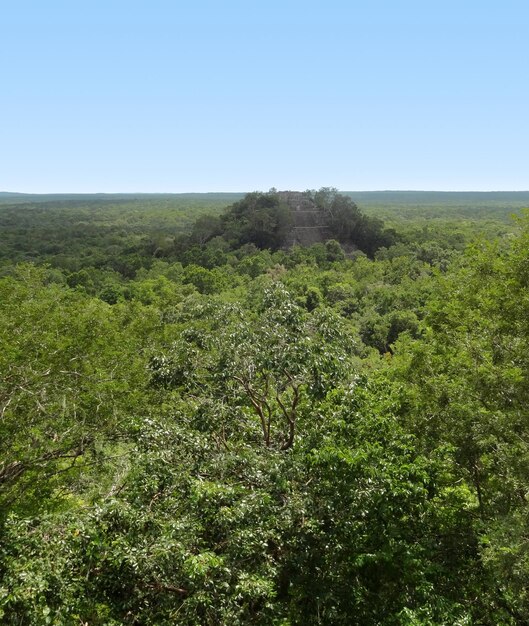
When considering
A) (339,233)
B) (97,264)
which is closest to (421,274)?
(339,233)

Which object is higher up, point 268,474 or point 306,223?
point 306,223

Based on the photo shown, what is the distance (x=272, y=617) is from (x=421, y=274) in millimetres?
52240

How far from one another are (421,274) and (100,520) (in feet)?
174

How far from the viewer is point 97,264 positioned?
2916 inches

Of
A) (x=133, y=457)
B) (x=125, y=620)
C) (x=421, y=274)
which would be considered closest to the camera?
(x=125, y=620)

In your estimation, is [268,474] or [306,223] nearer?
[268,474]

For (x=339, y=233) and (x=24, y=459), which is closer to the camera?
(x=24, y=459)

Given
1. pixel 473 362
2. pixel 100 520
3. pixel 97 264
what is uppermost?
pixel 473 362

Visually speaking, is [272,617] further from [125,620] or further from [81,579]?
[81,579]

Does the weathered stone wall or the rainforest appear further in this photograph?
the weathered stone wall

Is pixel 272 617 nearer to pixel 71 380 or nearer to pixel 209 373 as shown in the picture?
pixel 209 373

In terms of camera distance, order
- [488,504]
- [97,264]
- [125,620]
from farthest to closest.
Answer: [97,264] → [488,504] → [125,620]

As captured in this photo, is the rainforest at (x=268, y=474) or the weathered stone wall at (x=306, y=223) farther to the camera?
the weathered stone wall at (x=306, y=223)

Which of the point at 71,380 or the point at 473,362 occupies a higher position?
the point at 473,362
